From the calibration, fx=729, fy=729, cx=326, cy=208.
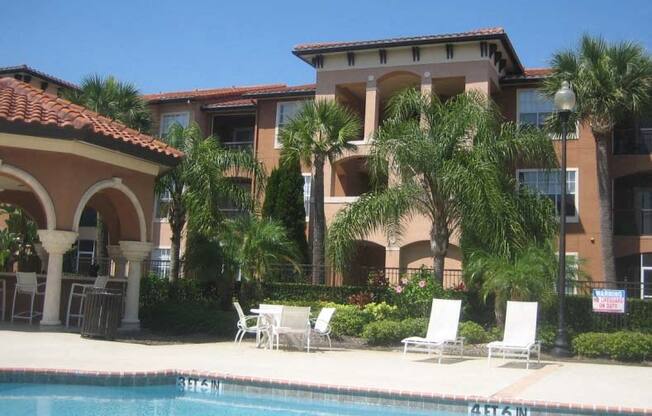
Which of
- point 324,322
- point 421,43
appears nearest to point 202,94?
point 421,43

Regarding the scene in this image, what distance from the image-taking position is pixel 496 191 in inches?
701

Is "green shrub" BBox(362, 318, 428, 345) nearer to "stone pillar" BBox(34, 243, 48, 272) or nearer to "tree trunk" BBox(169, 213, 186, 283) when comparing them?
"tree trunk" BBox(169, 213, 186, 283)

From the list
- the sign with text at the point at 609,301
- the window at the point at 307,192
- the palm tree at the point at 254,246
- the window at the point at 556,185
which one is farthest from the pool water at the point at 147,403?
the window at the point at 307,192

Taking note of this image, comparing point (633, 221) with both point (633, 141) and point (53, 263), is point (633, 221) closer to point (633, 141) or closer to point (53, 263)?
point (633, 141)

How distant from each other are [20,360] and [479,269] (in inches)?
421

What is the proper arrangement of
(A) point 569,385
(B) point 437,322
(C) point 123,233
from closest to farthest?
(A) point 569,385 → (B) point 437,322 → (C) point 123,233

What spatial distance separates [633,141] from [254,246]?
16.0m

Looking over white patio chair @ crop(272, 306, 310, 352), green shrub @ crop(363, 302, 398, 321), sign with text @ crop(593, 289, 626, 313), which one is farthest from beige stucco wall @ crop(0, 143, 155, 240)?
sign with text @ crop(593, 289, 626, 313)

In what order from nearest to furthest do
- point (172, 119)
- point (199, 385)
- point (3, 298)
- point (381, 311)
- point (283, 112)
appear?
point (199, 385)
point (3, 298)
point (381, 311)
point (283, 112)
point (172, 119)

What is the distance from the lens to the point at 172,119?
35406 millimetres

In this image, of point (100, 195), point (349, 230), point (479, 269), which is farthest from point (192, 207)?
point (479, 269)

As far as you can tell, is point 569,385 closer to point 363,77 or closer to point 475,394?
point 475,394

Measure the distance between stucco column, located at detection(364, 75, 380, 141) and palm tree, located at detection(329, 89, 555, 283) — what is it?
8.82m

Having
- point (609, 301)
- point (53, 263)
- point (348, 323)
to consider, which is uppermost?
point (53, 263)
